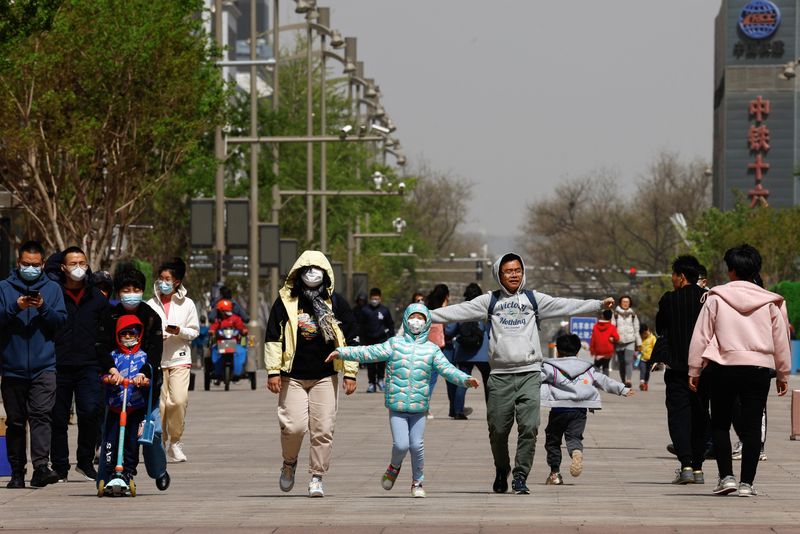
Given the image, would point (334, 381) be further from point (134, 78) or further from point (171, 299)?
point (134, 78)

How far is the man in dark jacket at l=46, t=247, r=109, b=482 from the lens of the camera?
52.1 feet

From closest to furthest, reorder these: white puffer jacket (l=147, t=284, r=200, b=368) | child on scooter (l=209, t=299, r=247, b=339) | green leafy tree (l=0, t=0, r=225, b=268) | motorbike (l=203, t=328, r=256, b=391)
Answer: white puffer jacket (l=147, t=284, r=200, b=368) < green leafy tree (l=0, t=0, r=225, b=268) < child on scooter (l=209, t=299, r=247, b=339) < motorbike (l=203, t=328, r=256, b=391)

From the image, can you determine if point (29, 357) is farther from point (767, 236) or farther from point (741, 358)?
point (767, 236)

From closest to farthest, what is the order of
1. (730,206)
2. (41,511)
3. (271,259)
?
(41,511)
(271,259)
(730,206)

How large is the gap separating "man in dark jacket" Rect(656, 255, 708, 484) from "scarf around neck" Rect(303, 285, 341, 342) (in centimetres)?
291

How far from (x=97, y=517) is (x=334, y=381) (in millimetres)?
2478

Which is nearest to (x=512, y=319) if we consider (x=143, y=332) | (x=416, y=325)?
(x=416, y=325)

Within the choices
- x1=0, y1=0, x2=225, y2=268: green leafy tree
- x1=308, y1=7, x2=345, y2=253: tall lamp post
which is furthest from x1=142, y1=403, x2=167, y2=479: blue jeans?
x1=308, y1=7, x2=345, y2=253: tall lamp post

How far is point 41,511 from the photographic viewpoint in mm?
13258

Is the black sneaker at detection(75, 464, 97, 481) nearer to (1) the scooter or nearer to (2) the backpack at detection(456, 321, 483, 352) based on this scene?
(1) the scooter

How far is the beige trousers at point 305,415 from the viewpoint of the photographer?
47.5ft

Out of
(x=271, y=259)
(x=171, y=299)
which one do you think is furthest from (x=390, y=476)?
(x=271, y=259)

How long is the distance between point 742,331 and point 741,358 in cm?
19

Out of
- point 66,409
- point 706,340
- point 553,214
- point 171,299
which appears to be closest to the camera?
point 706,340
